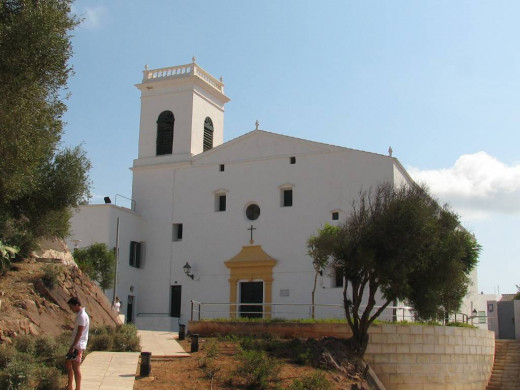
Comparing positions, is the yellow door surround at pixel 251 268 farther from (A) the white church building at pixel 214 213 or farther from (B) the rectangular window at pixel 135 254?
(B) the rectangular window at pixel 135 254

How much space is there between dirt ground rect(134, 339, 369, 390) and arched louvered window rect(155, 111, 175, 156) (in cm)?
1765

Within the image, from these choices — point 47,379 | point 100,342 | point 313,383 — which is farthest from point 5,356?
point 313,383

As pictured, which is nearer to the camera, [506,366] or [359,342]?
[359,342]

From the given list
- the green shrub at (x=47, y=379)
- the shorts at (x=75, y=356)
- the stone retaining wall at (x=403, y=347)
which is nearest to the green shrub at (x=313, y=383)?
the stone retaining wall at (x=403, y=347)

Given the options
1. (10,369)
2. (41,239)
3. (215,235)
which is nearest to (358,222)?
(41,239)

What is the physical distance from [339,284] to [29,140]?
1781 centimetres

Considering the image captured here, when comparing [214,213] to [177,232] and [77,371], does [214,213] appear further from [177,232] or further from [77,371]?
[77,371]

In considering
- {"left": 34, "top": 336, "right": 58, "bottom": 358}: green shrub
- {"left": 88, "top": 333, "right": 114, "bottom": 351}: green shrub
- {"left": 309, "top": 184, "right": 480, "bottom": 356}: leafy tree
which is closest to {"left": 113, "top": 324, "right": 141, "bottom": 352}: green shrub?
{"left": 88, "top": 333, "right": 114, "bottom": 351}: green shrub

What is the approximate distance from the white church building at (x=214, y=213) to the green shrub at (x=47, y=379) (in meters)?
17.2

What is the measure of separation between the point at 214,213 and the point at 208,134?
559 cm

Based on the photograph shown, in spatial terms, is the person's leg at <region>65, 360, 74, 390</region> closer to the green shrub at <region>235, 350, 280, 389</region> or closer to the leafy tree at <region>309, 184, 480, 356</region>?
the green shrub at <region>235, 350, 280, 389</region>

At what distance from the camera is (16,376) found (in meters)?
11.3

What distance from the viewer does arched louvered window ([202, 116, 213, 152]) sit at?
36.1 metres

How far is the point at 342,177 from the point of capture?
3039cm
